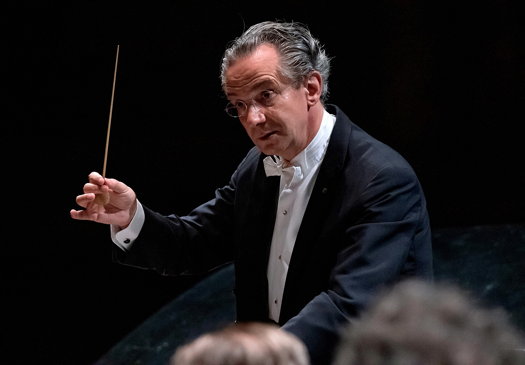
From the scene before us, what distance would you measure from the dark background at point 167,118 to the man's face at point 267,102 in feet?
4.02

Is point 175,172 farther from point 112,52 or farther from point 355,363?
point 355,363

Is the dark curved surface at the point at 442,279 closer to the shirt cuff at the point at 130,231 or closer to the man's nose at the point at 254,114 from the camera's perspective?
the shirt cuff at the point at 130,231

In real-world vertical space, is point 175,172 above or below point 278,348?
below

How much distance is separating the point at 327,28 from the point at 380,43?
220mm

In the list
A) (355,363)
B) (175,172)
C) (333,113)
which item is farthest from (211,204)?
(355,363)

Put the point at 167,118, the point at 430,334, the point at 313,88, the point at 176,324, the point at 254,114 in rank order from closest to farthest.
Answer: the point at 430,334 → the point at 254,114 → the point at 313,88 → the point at 176,324 → the point at 167,118

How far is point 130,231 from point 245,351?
5.10 feet

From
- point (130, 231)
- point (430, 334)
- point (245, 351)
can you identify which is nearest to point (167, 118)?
point (130, 231)

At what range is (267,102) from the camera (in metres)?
2.42

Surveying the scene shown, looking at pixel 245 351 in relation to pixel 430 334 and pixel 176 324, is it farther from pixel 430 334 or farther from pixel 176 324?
pixel 176 324

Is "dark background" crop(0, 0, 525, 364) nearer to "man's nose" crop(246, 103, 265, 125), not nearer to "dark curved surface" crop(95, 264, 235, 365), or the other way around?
"dark curved surface" crop(95, 264, 235, 365)

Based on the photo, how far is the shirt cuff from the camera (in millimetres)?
2561

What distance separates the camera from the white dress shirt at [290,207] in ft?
8.09

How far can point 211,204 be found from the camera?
2.72 m
